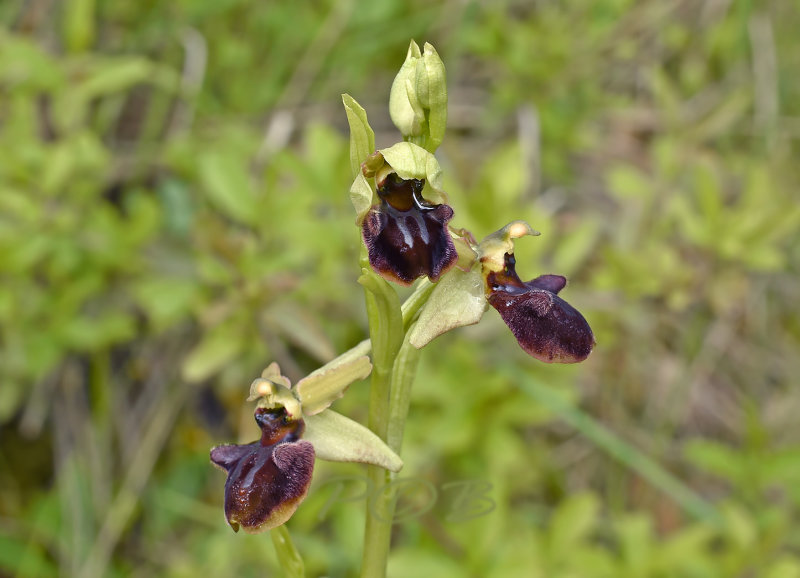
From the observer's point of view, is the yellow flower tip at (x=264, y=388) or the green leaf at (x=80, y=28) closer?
the yellow flower tip at (x=264, y=388)

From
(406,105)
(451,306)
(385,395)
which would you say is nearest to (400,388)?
(385,395)

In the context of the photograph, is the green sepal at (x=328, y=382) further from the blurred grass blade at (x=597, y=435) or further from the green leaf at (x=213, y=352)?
the blurred grass blade at (x=597, y=435)

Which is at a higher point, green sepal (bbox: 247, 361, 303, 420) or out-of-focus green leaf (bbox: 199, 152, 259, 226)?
out-of-focus green leaf (bbox: 199, 152, 259, 226)

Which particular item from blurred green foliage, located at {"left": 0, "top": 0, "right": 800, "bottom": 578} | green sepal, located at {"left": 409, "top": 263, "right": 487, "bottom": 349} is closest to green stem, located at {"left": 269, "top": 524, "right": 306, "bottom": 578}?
green sepal, located at {"left": 409, "top": 263, "right": 487, "bottom": 349}

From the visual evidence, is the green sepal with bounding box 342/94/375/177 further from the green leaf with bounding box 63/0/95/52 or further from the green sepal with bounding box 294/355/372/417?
the green leaf with bounding box 63/0/95/52

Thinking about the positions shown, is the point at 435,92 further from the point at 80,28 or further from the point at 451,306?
the point at 80,28

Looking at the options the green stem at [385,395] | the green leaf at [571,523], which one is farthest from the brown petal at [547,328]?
the green leaf at [571,523]
